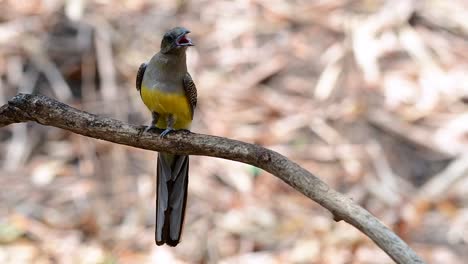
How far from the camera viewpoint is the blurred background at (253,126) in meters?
6.36

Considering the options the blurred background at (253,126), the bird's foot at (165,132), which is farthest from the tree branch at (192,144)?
the blurred background at (253,126)

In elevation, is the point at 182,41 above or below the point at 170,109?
above

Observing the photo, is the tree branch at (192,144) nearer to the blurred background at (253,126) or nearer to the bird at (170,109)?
the bird at (170,109)

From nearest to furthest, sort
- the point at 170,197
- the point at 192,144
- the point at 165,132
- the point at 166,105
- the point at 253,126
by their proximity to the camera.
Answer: the point at 192,144 → the point at 165,132 → the point at 166,105 → the point at 170,197 → the point at 253,126

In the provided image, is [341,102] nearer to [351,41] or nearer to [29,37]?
[351,41]

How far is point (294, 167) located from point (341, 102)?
446cm

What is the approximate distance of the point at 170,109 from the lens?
424 cm

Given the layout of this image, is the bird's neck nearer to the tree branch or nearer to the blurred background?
the tree branch

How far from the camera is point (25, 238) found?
613cm

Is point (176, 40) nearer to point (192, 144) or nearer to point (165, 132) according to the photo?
point (165, 132)

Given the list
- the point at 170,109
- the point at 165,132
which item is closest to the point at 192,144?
the point at 165,132

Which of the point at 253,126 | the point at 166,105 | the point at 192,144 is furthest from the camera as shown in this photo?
the point at 253,126

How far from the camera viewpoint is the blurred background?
20.9ft

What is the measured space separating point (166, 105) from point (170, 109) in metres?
0.03
